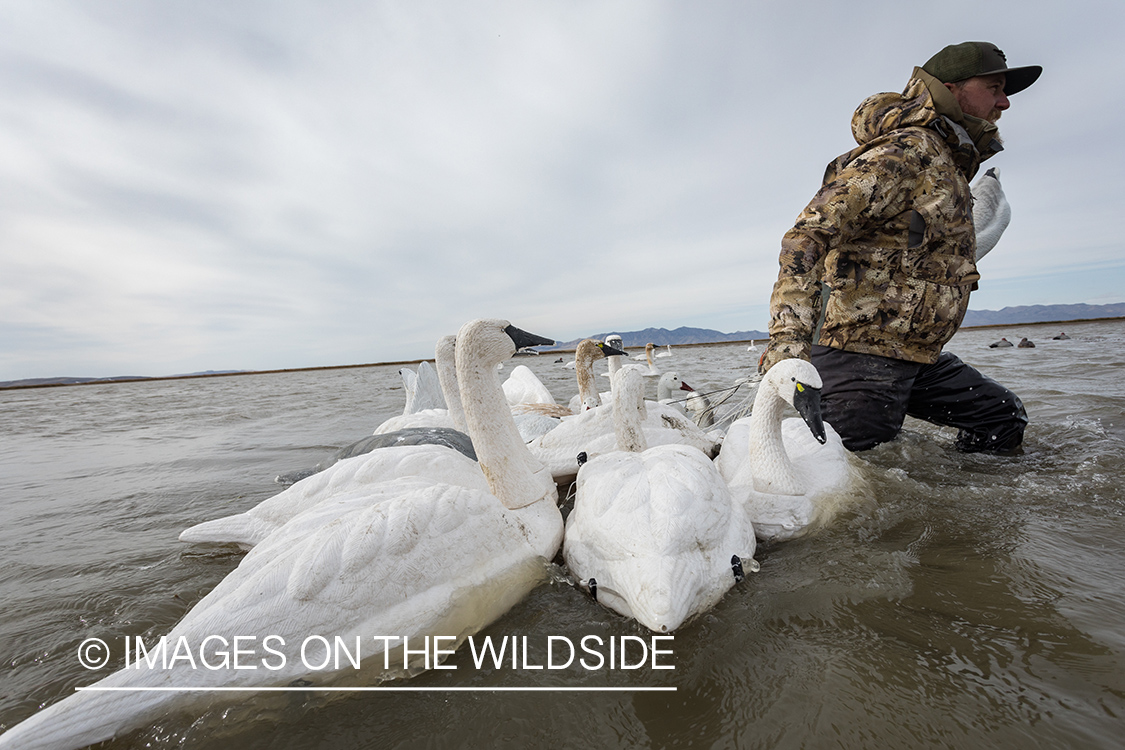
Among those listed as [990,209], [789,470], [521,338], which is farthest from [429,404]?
[990,209]

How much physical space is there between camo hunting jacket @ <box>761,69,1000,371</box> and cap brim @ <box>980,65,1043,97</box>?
53cm

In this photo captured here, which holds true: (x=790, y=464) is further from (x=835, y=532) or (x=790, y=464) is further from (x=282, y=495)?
(x=282, y=495)

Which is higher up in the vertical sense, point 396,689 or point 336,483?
point 336,483

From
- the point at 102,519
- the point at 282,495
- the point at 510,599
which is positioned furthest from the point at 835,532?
the point at 102,519

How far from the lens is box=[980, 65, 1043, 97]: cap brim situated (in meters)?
3.69

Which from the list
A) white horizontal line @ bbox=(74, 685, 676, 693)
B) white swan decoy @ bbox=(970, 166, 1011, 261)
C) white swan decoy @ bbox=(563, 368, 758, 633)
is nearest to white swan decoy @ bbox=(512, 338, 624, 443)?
white swan decoy @ bbox=(563, 368, 758, 633)

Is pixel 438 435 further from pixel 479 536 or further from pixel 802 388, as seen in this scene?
pixel 802 388

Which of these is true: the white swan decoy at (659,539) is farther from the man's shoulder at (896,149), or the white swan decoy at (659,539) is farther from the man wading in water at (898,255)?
the man's shoulder at (896,149)

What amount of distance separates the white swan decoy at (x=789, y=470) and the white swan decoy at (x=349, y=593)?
1.43 meters

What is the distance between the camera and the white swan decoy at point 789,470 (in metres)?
2.93

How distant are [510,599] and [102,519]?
4556 millimetres

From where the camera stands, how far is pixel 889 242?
12.1 ft

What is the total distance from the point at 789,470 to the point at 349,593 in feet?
8.70

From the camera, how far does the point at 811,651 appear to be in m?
1.85
